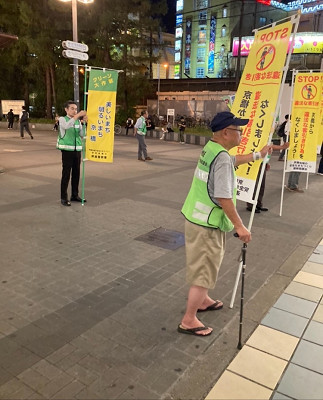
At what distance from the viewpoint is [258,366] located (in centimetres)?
268

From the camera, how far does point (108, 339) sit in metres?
2.90

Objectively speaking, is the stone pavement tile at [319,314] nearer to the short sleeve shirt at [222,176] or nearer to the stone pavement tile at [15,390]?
the short sleeve shirt at [222,176]

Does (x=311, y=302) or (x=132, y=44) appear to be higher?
(x=132, y=44)

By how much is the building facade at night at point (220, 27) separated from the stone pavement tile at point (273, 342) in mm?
34066

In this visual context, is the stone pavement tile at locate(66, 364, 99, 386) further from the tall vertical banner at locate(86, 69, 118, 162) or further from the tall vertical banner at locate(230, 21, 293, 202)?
the tall vertical banner at locate(86, 69, 118, 162)

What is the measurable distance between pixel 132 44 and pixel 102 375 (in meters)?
26.6

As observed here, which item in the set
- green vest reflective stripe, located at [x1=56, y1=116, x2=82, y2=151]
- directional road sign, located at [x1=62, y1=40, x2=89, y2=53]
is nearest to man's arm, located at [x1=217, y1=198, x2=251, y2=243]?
green vest reflective stripe, located at [x1=56, y1=116, x2=82, y2=151]

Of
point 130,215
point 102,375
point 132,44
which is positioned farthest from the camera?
point 132,44

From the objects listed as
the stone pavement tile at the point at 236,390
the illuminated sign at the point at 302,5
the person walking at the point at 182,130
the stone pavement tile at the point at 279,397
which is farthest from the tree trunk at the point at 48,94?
the stone pavement tile at the point at 279,397

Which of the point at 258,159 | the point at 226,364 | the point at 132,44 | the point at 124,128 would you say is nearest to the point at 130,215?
the point at 258,159

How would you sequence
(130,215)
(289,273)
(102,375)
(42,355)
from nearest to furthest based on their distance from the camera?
(102,375) → (42,355) → (289,273) → (130,215)

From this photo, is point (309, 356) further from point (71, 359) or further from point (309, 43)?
point (309, 43)

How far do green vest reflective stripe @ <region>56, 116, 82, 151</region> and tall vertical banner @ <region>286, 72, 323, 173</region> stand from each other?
14.0ft

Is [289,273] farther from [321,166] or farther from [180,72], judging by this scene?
[180,72]
